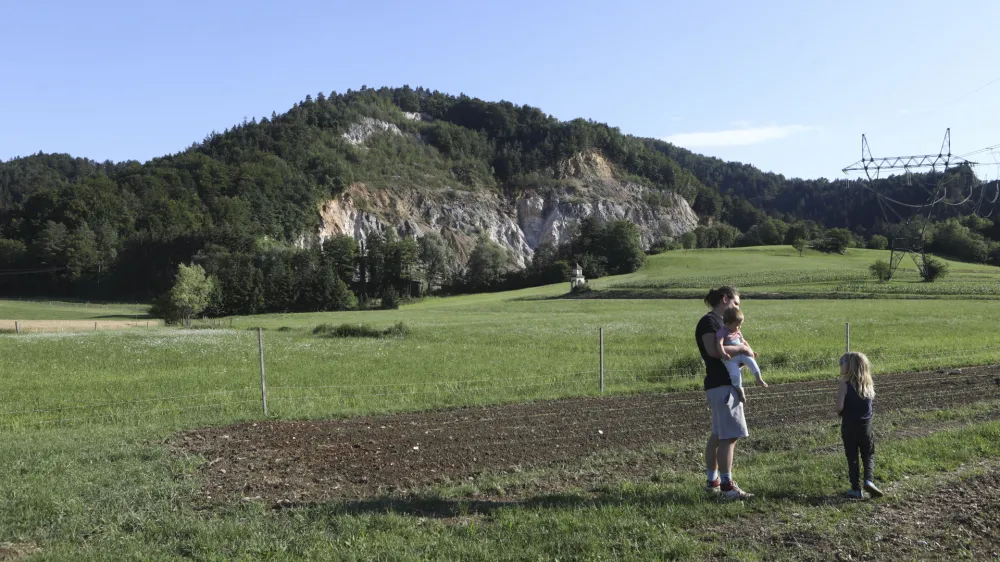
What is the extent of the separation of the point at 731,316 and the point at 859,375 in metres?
1.75

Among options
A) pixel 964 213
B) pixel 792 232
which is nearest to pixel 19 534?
pixel 792 232

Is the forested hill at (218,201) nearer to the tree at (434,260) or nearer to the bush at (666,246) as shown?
the bush at (666,246)

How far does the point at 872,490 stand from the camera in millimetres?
7047

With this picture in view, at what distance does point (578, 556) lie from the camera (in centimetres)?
557

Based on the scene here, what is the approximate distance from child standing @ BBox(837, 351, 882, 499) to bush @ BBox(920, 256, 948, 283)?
71270mm

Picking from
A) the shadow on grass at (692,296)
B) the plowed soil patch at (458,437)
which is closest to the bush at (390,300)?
the shadow on grass at (692,296)

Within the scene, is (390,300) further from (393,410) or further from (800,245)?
(800,245)

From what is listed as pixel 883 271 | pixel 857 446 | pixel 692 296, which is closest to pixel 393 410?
pixel 857 446

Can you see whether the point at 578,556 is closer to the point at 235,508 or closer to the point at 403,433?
the point at 235,508

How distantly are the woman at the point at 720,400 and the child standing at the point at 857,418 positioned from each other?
3.91 feet

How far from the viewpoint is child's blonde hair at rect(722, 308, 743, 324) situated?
23.7 feet

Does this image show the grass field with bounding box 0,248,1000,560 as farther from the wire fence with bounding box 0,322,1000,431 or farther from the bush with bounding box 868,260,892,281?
the bush with bounding box 868,260,892,281

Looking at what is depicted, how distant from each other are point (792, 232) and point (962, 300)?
340 ft

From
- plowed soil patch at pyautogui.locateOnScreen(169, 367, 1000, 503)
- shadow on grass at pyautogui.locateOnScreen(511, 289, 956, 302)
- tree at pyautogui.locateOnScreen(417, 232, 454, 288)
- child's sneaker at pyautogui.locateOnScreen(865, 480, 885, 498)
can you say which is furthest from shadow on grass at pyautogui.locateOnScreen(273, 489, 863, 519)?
tree at pyautogui.locateOnScreen(417, 232, 454, 288)
